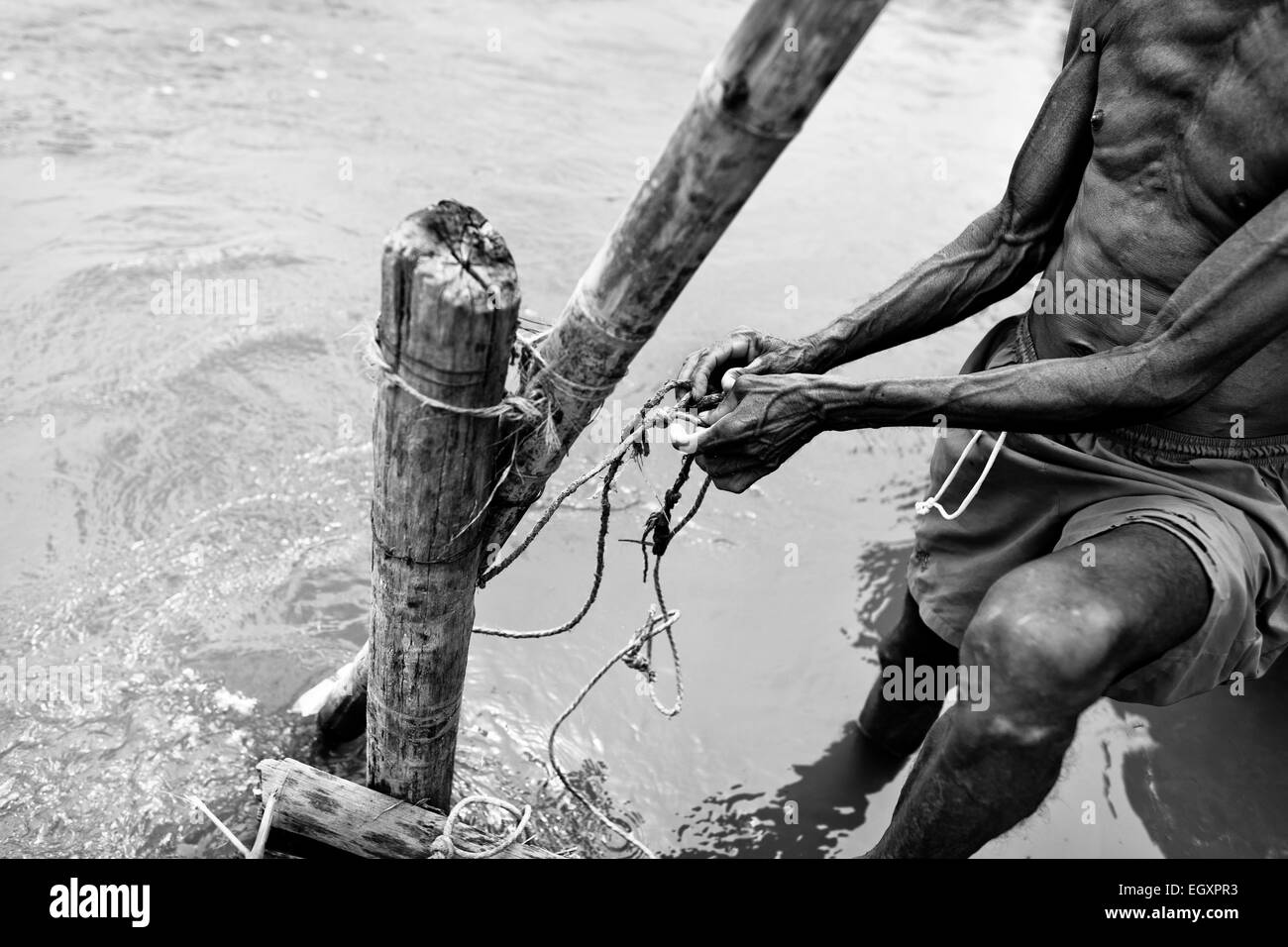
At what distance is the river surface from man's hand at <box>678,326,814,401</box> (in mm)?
1417

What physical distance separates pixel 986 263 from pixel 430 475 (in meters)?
1.67

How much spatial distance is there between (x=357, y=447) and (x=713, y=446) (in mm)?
2581

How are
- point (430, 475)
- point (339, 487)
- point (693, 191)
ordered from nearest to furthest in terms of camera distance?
point (693, 191) → point (430, 475) → point (339, 487)

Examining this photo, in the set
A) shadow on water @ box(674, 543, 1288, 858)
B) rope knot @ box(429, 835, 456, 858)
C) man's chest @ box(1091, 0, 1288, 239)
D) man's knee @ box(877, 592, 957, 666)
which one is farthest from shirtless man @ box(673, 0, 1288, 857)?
rope knot @ box(429, 835, 456, 858)

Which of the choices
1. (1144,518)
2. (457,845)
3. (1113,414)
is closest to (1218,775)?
(1144,518)

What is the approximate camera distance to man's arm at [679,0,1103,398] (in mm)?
2568

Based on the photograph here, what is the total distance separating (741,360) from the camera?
2.61 metres

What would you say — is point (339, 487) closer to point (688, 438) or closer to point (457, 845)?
point (457, 845)

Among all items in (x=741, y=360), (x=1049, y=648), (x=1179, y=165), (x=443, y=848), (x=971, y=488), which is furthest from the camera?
(x=971, y=488)

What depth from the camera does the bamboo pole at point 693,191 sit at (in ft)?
5.22

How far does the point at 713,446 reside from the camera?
2254 mm

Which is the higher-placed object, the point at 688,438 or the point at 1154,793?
the point at 688,438

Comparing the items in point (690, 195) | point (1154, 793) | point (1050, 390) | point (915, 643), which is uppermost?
point (690, 195)
